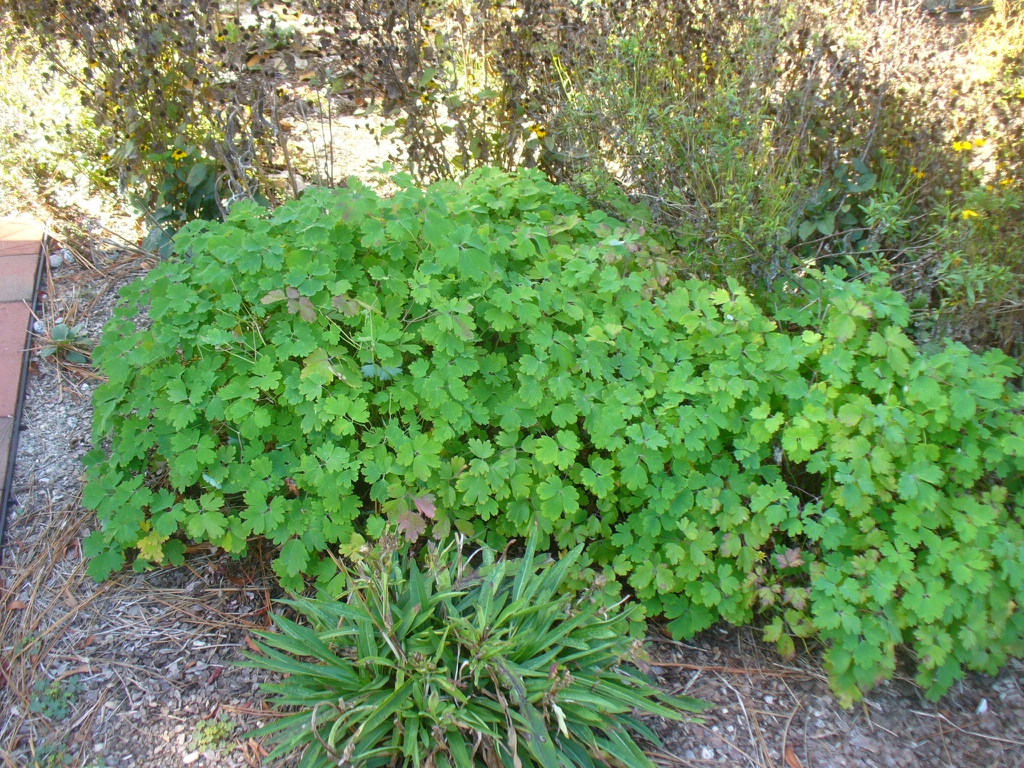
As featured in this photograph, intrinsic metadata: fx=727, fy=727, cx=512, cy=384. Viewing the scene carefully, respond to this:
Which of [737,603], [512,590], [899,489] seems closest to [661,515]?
[737,603]

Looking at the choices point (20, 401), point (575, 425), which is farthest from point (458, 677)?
point (20, 401)

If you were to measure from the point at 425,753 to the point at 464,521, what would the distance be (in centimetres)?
68

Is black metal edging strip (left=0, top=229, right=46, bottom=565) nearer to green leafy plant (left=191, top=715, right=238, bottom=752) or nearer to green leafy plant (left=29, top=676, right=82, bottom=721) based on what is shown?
green leafy plant (left=29, top=676, right=82, bottom=721)

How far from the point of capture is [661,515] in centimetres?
225

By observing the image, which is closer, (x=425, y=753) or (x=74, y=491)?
(x=425, y=753)

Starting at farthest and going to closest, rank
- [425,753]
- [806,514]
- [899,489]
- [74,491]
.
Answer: [74,491]
[806,514]
[899,489]
[425,753]

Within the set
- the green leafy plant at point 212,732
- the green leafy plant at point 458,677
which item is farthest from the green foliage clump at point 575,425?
the green leafy plant at point 212,732

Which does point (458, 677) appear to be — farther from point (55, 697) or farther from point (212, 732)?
point (55, 697)

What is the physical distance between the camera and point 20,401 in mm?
2900

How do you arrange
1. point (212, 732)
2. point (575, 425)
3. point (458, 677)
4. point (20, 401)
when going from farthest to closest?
point (20, 401)
point (575, 425)
point (212, 732)
point (458, 677)

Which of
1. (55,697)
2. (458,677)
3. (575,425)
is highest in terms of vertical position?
(575,425)

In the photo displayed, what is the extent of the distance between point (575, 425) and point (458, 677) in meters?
0.91

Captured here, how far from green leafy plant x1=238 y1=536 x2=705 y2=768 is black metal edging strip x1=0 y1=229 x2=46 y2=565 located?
127cm

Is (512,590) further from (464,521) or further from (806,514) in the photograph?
(806,514)
